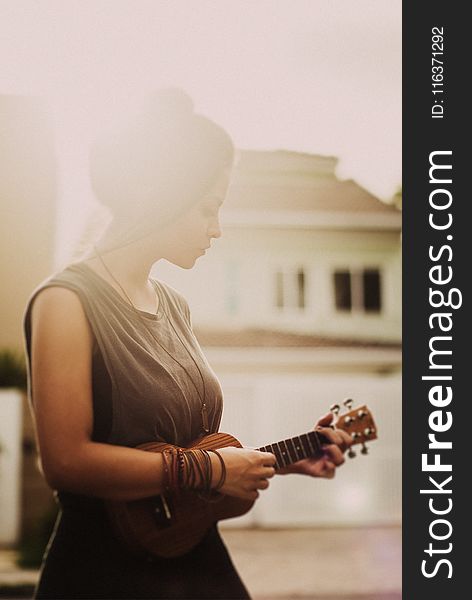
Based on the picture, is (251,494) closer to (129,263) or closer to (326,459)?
(326,459)

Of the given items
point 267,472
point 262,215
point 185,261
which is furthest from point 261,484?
point 262,215

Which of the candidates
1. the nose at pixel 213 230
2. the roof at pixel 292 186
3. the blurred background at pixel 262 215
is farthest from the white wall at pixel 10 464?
the nose at pixel 213 230

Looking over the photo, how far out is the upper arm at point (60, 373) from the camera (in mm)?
1066

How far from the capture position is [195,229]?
→ 132 cm

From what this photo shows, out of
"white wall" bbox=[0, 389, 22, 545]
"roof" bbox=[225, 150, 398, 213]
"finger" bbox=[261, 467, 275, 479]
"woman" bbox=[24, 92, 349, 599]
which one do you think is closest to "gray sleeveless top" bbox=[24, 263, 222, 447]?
"woman" bbox=[24, 92, 349, 599]

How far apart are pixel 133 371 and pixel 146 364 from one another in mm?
33

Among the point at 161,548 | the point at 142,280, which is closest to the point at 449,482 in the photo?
the point at 161,548

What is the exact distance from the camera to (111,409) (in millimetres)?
1164

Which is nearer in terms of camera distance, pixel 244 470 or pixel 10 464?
pixel 244 470

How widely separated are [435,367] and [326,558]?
128 centimetres

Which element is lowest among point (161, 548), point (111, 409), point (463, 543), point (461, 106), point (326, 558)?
point (326, 558)

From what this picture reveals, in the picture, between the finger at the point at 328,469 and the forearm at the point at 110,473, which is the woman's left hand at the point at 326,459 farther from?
the forearm at the point at 110,473

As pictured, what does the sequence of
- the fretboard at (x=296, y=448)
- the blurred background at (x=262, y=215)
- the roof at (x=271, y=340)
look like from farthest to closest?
1. the roof at (x=271, y=340)
2. the blurred background at (x=262, y=215)
3. the fretboard at (x=296, y=448)

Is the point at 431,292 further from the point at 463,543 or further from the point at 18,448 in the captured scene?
the point at 18,448
